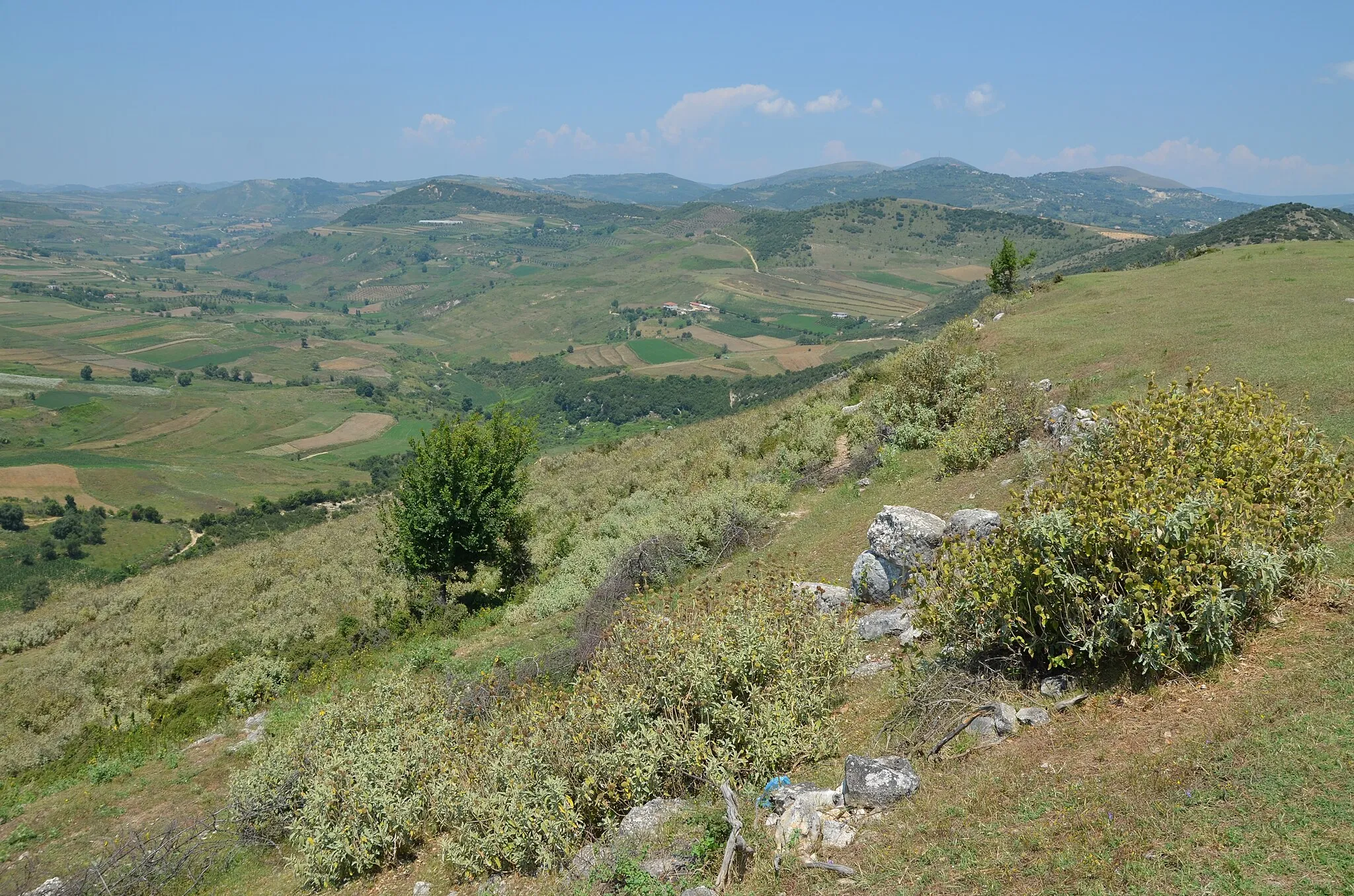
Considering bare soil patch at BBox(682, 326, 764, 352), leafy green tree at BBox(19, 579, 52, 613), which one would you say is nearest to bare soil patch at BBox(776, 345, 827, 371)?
bare soil patch at BBox(682, 326, 764, 352)

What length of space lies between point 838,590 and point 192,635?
19.0 metres

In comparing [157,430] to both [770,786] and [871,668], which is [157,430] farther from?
[770,786]

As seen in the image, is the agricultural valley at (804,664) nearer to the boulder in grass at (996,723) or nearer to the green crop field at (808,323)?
the boulder in grass at (996,723)

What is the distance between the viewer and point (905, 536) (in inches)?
391

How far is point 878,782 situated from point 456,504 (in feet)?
46.4

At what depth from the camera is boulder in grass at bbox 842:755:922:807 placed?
595cm

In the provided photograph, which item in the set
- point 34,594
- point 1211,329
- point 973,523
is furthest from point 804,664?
point 34,594

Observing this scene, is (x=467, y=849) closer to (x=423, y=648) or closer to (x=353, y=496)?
(x=423, y=648)

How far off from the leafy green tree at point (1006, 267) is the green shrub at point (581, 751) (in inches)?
1424

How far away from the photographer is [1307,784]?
468 cm

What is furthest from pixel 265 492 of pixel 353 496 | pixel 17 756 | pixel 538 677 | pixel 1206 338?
pixel 1206 338

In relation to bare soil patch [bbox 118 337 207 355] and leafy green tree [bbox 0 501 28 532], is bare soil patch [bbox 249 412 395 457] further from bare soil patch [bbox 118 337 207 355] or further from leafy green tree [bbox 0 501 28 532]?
bare soil patch [bbox 118 337 207 355]

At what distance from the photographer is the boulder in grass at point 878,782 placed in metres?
5.95

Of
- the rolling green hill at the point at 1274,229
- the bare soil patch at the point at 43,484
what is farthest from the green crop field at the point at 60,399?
the rolling green hill at the point at 1274,229
